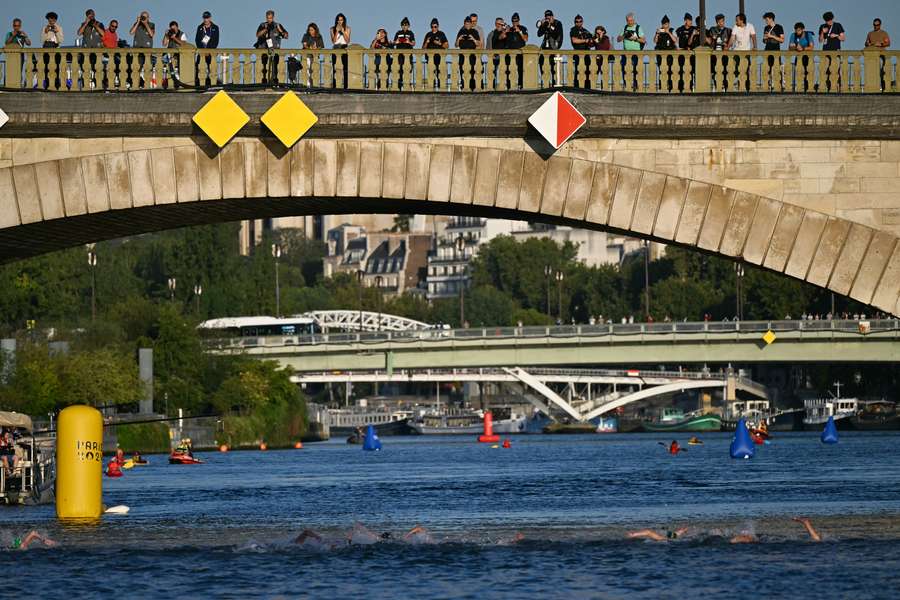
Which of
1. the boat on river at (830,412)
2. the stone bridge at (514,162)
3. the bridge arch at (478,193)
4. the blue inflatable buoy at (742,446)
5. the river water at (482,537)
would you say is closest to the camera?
the river water at (482,537)

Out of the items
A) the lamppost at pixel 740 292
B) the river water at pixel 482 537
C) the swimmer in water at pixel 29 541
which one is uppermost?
the lamppost at pixel 740 292

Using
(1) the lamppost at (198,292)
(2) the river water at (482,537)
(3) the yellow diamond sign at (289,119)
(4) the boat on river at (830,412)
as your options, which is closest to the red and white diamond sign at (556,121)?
(3) the yellow diamond sign at (289,119)

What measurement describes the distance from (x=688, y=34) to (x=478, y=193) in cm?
500

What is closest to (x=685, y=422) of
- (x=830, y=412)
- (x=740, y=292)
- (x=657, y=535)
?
(x=740, y=292)

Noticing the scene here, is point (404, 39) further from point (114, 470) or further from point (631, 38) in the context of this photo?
point (114, 470)

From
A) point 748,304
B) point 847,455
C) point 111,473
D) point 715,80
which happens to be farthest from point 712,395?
point 715,80

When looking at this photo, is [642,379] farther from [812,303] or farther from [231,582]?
[231,582]

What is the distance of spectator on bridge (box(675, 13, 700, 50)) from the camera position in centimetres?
3262

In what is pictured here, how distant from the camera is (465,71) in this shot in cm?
3122

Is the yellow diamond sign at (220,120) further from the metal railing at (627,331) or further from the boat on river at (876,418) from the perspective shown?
the boat on river at (876,418)

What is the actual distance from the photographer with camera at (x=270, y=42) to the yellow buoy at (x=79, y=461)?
7.68 m

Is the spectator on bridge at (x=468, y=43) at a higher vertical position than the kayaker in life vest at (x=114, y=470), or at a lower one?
higher

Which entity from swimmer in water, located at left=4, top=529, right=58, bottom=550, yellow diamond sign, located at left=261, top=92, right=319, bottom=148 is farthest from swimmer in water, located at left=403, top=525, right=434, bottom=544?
yellow diamond sign, located at left=261, top=92, right=319, bottom=148

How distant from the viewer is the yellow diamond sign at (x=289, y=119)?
3084cm
